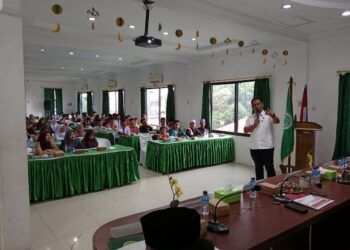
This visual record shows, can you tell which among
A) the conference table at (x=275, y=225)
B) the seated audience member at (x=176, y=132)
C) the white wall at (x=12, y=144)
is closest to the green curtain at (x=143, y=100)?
the seated audience member at (x=176, y=132)

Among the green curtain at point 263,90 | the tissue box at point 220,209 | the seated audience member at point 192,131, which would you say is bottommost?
the tissue box at point 220,209

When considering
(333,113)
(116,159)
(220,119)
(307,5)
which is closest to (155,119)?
(220,119)

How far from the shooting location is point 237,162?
23.8 feet

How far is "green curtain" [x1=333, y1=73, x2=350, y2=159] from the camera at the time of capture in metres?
4.91

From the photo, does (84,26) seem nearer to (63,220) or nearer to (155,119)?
(63,220)

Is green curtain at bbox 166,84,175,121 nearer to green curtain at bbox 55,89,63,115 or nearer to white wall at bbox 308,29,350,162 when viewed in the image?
white wall at bbox 308,29,350,162

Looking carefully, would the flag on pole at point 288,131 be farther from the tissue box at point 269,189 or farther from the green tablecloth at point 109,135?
the green tablecloth at point 109,135

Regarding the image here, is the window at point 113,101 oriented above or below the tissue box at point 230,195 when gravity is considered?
above

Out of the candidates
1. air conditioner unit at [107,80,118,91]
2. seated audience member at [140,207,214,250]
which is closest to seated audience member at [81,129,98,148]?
seated audience member at [140,207,214,250]

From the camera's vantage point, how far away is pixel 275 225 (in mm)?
1768

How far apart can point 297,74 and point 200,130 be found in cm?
270

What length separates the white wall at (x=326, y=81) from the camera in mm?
5051

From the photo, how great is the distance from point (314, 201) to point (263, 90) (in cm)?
452

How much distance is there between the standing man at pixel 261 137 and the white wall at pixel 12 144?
3249 mm
